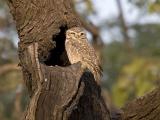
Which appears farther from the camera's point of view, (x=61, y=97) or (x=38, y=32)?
(x=38, y=32)

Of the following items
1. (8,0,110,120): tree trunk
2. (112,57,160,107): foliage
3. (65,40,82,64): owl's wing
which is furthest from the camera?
(112,57,160,107): foliage

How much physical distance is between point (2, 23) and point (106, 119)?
6633mm

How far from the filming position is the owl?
4.84 meters

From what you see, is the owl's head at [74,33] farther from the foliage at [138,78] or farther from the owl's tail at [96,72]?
the foliage at [138,78]

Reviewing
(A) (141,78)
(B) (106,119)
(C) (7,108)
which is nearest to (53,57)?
(B) (106,119)

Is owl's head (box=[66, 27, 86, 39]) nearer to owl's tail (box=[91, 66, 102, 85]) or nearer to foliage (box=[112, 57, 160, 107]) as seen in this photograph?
owl's tail (box=[91, 66, 102, 85])

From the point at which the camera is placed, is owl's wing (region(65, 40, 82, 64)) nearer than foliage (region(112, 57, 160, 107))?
Yes

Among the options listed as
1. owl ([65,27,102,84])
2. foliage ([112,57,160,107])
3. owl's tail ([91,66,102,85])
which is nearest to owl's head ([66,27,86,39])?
owl ([65,27,102,84])

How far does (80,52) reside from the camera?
4.94 meters

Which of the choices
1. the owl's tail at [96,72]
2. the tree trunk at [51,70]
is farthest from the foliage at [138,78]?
the tree trunk at [51,70]

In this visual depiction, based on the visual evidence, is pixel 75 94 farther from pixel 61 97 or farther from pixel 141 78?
pixel 141 78

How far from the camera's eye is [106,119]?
14.4 feet

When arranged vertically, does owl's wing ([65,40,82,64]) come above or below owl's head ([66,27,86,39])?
below

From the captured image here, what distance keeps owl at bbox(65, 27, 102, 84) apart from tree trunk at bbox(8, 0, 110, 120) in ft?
0.24
